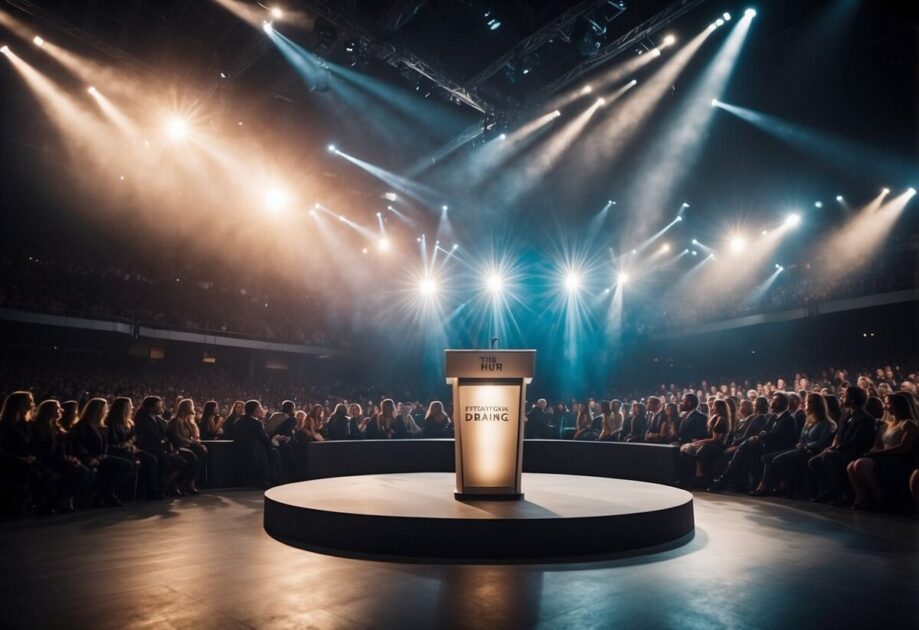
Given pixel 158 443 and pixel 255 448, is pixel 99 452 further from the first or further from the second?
pixel 255 448

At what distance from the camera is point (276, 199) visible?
17734 mm

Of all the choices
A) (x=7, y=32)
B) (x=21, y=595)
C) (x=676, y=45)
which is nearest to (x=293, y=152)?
(x=7, y=32)

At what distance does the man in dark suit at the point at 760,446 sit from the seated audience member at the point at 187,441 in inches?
292

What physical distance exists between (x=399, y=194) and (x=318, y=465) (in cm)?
1219

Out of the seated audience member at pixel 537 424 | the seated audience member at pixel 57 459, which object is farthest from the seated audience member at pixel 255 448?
the seated audience member at pixel 537 424

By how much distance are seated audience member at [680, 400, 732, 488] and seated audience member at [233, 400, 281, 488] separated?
640 cm

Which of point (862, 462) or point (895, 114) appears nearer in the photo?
point (862, 462)

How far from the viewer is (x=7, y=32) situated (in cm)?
1132

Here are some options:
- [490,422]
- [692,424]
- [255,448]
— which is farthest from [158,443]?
[692,424]

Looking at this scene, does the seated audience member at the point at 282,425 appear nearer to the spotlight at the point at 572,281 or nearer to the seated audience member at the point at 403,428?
the seated audience member at the point at 403,428

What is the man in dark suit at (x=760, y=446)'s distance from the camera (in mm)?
7180

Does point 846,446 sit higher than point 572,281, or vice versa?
point 572,281

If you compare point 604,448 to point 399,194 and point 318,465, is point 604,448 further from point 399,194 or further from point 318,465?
point 399,194

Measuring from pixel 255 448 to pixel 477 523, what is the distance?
540 centimetres
